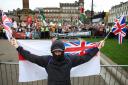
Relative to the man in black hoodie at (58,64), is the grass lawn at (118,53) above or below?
below

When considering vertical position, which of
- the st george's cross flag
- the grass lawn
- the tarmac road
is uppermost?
the st george's cross flag

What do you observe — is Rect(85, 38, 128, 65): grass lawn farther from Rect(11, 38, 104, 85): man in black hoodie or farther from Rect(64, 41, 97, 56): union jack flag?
Rect(11, 38, 104, 85): man in black hoodie

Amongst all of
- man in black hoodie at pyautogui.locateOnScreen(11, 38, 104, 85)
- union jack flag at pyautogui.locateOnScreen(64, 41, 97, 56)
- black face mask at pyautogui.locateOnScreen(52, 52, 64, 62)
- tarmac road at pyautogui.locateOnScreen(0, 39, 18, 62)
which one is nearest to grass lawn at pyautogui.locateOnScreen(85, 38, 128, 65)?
union jack flag at pyautogui.locateOnScreen(64, 41, 97, 56)

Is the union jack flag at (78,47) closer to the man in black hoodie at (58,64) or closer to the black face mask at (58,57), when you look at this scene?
the man in black hoodie at (58,64)

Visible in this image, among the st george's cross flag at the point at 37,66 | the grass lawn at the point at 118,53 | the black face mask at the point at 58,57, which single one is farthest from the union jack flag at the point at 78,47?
the grass lawn at the point at 118,53

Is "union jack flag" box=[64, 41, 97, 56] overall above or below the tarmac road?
above

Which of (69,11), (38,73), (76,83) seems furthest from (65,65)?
(69,11)

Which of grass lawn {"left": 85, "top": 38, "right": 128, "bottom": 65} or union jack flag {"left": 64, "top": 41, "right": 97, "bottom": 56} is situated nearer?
union jack flag {"left": 64, "top": 41, "right": 97, "bottom": 56}

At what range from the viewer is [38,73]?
4.54m

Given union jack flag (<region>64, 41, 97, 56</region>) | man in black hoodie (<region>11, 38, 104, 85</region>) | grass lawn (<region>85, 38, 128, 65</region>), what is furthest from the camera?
grass lawn (<region>85, 38, 128, 65</region>)

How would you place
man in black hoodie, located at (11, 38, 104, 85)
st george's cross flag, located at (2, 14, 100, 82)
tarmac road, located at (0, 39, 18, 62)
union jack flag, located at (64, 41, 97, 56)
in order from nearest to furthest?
1. man in black hoodie, located at (11, 38, 104, 85)
2. st george's cross flag, located at (2, 14, 100, 82)
3. union jack flag, located at (64, 41, 97, 56)
4. tarmac road, located at (0, 39, 18, 62)

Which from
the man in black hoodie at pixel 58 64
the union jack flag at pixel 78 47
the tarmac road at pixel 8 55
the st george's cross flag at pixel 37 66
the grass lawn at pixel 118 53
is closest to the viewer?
the man in black hoodie at pixel 58 64

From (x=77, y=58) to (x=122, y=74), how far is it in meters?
4.09

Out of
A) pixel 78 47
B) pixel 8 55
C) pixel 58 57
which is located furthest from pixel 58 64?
pixel 8 55
